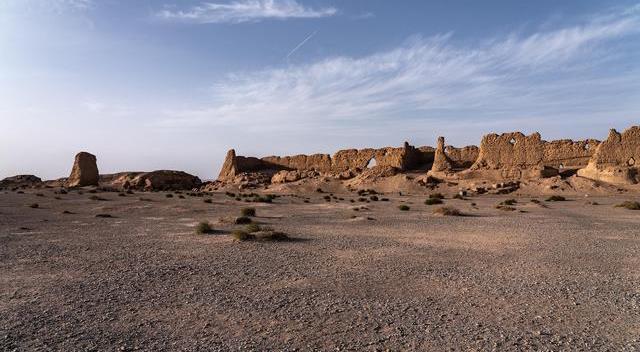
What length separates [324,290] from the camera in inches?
301

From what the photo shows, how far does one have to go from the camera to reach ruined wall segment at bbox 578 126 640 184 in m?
33.1

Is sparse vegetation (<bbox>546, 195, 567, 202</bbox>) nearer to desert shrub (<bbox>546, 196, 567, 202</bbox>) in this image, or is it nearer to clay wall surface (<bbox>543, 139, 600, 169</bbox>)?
desert shrub (<bbox>546, 196, 567, 202</bbox>)

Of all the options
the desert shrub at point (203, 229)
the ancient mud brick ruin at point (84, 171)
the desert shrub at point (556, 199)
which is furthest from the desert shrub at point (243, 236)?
the ancient mud brick ruin at point (84, 171)

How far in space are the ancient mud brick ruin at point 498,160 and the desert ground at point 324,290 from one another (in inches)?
880

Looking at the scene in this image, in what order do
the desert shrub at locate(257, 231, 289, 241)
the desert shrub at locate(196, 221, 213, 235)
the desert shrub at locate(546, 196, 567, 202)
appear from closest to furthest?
the desert shrub at locate(257, 231, 289, 241)
the desert shrub at locate(196, 221, 213, 235)
the desert shrub at locate(546, 196, 567, 202)

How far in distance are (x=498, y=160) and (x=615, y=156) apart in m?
8.12

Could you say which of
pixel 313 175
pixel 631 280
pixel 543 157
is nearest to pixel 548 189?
A: pixel 543 157

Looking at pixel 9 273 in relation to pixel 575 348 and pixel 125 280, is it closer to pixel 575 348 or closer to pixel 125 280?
pixel 125 280

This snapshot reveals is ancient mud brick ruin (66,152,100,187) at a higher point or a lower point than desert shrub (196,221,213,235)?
higher

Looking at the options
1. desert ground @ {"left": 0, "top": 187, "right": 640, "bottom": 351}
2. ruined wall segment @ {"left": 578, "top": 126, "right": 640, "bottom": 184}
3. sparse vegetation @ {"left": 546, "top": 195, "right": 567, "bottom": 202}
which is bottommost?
sparse vegetation @ {"left": 546, "top": 195, "right": 567, "bottom": 202}

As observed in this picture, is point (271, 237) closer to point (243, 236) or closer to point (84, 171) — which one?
point (243, 236)

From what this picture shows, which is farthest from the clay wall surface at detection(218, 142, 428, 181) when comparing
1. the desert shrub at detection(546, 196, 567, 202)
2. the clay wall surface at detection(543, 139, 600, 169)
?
the desert shrub at detection(546, 196, 567, 202)

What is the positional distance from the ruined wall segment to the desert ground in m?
21.4

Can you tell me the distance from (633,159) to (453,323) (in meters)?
35.1
